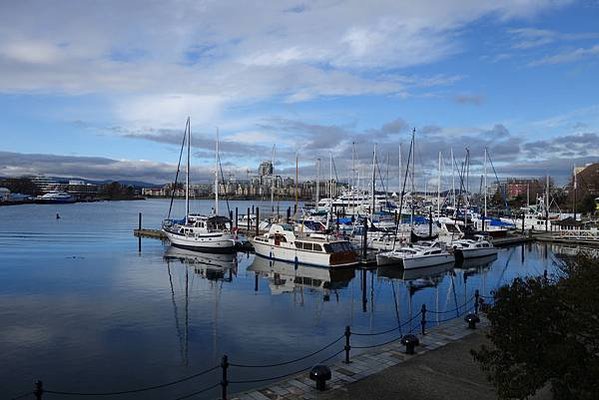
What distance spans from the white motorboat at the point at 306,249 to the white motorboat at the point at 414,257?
9.33 feet

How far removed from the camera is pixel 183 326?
922 inches

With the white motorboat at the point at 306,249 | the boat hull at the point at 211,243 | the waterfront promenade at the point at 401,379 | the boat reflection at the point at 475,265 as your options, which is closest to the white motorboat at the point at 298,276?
the white motorboat at the point at 306,249

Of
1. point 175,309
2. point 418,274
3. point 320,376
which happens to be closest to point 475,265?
point 418,274

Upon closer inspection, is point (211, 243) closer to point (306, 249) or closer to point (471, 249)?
point (306, 249)

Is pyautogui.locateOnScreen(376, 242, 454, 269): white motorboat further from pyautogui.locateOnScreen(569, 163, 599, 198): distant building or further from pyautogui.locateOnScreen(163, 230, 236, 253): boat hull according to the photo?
pyautogui.locateOnScreen(569, 163, 599, 198): distant building

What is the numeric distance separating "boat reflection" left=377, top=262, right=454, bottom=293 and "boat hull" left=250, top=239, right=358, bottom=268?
3.55 m

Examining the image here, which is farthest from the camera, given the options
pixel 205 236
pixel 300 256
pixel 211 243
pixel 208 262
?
pixel 205 236

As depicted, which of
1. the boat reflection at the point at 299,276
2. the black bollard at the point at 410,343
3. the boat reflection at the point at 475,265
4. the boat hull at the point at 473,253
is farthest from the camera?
the boat hull at the point at 473,253

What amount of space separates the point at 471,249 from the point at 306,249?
18.4 m

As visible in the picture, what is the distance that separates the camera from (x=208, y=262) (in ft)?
153

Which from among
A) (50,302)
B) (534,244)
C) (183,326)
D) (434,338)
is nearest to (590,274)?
(434,338)

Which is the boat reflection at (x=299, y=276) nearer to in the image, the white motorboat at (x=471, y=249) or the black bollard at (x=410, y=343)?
the white motorboat at (x=471, y=249)

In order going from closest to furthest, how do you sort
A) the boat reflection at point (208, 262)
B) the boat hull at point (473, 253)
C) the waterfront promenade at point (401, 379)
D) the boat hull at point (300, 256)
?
the waterfront promenade at point (401, 379), the boat reflection at point (208, 262), the boat hull at point (300, 256), the boat hull at point (473, 253)

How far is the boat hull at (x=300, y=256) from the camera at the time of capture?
1657 inches
